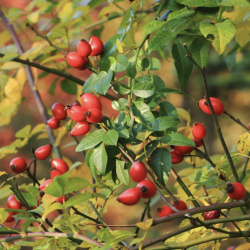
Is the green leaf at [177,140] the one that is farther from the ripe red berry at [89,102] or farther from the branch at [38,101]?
the branch at [38,101]

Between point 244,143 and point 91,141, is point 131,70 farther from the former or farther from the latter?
point 244,143

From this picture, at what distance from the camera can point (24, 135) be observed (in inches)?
45.6

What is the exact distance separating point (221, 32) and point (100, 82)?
249 mm

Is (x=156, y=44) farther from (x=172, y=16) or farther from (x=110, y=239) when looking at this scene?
(x=110, y=239)

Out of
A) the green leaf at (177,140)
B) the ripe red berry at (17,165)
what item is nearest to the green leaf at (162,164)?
the green leaf at (177,140)

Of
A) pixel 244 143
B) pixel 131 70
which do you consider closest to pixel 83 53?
pixel 131 70

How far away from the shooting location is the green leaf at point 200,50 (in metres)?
0.70

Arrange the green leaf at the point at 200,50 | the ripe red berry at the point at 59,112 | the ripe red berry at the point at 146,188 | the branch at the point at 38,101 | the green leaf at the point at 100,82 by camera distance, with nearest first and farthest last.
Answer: the ripe red berry at the point at 146,188 < the green leaf at the point at 100,82 < the green leaf at the point at 200,50 < the ripe red berry at the point at 59,112 < the branch at the point at 38,101

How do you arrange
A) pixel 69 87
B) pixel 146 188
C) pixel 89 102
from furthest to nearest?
pixel 69 87, pixel 89 102, pixel 146 188

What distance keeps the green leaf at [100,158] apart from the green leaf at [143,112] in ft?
0.28

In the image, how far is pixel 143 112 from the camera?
1.91ft

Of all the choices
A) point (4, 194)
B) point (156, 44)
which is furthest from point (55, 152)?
point (156, 44)

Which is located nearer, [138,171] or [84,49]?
[138,171]

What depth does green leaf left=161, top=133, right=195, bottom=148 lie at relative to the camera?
540mm
